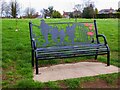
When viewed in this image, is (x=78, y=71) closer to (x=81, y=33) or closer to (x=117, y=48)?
(x=81, y=33)

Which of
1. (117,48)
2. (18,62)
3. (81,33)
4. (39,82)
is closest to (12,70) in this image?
(18,62)

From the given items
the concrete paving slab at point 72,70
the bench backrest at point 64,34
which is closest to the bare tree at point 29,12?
the bench backrest at point 64,34

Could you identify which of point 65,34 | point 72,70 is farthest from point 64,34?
point 72,70

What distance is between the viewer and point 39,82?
449 centimetres

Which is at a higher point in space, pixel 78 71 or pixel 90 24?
pixel 90 24

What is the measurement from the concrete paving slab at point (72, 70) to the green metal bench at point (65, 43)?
0.26 m

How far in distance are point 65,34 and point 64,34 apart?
0.02 m

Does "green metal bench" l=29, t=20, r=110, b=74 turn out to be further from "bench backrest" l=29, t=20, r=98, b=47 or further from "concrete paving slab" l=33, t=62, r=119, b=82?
"concrete paving slab" l=33, t=62, r=119, b=82

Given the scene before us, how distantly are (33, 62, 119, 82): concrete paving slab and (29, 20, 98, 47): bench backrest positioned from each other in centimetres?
52

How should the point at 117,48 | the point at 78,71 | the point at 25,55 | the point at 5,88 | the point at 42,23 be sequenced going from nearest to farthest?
the point at 5,88 → the point at 78,71 → the point at 42,23 → the point at 25,55 → the point at 117,48

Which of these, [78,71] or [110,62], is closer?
[78,71]

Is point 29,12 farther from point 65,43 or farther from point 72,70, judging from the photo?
point 72,70

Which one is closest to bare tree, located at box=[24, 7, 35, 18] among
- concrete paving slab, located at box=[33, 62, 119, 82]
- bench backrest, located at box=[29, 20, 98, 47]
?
bench backrest, located at box=[29, 20, 98, 47]

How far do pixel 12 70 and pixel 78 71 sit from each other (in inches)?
51.4
